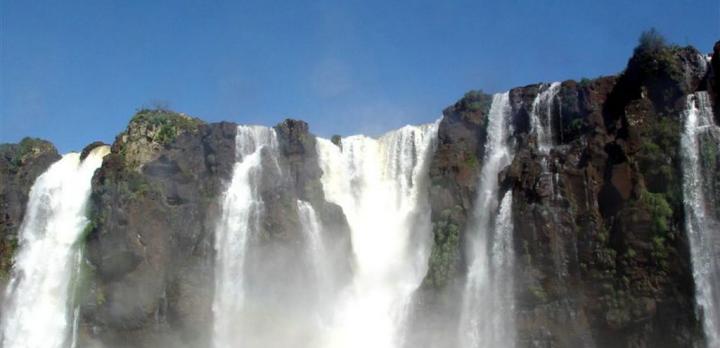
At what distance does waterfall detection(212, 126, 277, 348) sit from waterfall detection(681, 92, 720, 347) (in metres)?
19.7

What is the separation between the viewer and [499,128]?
130 ft

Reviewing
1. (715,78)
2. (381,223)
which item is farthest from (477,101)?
(715,78)

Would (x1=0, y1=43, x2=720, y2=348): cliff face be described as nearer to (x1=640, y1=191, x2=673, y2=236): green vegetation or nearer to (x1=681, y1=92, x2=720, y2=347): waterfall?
(x1=640, y1=191, x2=673, y2=236): green vegetation

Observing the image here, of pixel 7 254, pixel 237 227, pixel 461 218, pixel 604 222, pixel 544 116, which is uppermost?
pixel 544 116

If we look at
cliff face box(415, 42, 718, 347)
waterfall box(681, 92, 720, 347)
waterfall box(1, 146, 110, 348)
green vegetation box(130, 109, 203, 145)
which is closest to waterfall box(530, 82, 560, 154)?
cliff face box(415, 42, 718, 347)

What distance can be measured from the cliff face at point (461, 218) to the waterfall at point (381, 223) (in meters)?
1.22

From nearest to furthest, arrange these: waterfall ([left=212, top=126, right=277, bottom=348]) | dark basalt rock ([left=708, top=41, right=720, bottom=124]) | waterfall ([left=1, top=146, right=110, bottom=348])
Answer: dark basalt rock ([left=708, top=41, right=720, bottom=124])
waterfall ([left=212, top=126, right=277, bottom=348])
waterfall ([left=1, top=146, right=110, bottom=348])

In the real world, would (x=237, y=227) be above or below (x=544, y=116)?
below

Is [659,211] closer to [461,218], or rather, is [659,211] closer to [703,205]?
[703,205]

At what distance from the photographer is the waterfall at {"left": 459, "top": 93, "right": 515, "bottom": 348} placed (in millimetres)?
34094

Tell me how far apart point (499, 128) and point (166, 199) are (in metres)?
16.8

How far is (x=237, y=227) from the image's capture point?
1575 inches

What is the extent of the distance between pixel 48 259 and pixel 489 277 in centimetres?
2281

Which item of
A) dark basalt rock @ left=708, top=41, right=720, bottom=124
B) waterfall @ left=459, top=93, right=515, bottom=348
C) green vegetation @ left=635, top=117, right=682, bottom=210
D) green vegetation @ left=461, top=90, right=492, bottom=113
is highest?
green vegetation @ left=461, top=90, right=492, bottom=113
